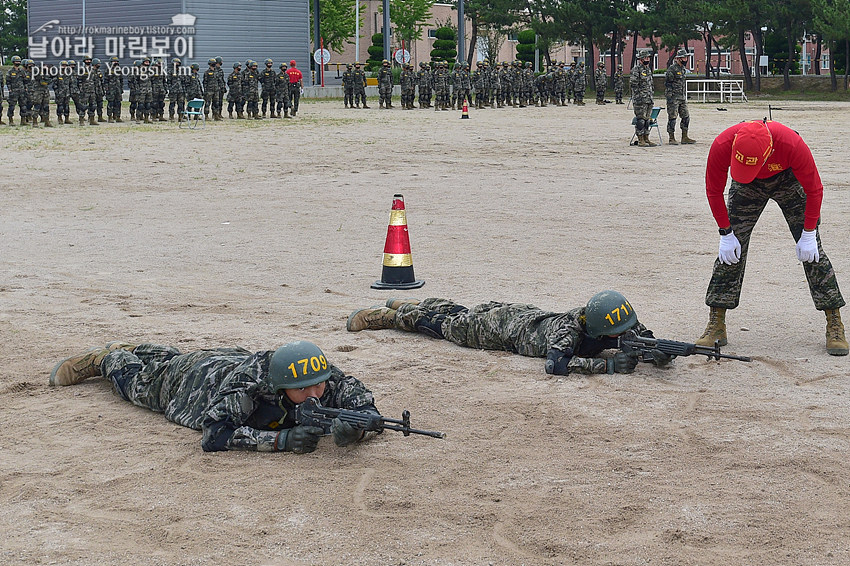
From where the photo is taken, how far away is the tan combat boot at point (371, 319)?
8.04 meters

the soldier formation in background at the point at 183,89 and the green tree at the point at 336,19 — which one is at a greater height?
the green tree at the point at 336,19

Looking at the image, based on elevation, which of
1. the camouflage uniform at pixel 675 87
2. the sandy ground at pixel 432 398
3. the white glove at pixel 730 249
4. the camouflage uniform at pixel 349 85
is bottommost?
the sandy ground at pixel 432 398

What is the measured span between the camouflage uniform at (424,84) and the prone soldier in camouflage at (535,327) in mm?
37151

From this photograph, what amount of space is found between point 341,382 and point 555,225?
306 inches

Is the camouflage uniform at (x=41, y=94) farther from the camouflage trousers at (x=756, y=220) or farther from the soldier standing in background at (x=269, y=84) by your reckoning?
the camouflage trousers at (x=756, y=220)

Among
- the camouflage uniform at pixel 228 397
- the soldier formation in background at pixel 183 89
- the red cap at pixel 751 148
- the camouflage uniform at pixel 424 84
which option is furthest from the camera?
the camouflage uniform at pixel 424 84

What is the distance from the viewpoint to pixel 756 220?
738 centimetres

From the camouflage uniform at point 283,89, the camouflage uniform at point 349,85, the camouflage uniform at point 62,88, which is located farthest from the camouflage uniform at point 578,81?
the camouflage uniform at point 62,88

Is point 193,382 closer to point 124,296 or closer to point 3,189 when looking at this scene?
point 124,296

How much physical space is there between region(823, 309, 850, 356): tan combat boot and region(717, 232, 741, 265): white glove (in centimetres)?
74

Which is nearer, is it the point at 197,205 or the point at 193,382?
the point at 193,382

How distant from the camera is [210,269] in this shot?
10.6 meters

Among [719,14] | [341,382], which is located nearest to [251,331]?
[341,382]

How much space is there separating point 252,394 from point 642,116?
61.9ft
